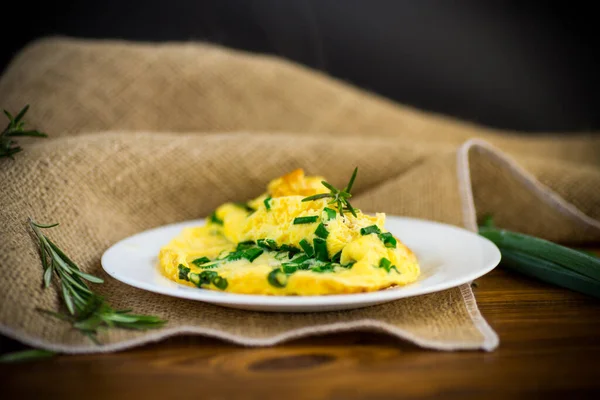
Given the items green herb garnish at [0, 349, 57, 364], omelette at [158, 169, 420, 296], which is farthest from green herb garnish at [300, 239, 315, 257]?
green herb garnish at [0, 349, 57, 364]

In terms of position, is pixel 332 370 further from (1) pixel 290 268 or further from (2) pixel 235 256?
(2) pixel 235 256

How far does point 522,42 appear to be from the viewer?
11.5 ft

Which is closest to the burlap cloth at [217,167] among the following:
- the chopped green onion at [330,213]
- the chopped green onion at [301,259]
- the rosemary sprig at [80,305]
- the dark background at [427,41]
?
the rosemary sprig at [80,305]

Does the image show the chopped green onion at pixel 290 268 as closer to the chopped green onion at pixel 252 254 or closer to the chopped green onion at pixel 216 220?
the chopped green onion at pixel 252 254

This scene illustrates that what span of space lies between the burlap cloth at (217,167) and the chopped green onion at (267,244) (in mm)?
224

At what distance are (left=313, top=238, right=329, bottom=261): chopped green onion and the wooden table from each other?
23 cm

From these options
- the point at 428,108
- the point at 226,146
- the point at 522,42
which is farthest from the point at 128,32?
the point at 522,42

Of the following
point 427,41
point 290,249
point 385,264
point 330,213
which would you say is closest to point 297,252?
point 290,249

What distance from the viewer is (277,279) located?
133 cm

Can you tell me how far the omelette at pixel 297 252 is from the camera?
1340 mm

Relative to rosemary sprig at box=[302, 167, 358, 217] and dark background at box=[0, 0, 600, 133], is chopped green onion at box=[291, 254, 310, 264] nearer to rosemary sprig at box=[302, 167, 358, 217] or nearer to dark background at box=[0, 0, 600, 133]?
rosemary sprig at box=[302, 167, 358, 217]

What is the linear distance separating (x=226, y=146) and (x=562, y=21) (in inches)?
91.8

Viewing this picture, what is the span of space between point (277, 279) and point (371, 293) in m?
0.21

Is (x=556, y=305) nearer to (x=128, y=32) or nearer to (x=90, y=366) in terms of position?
(x=90, y=366)
